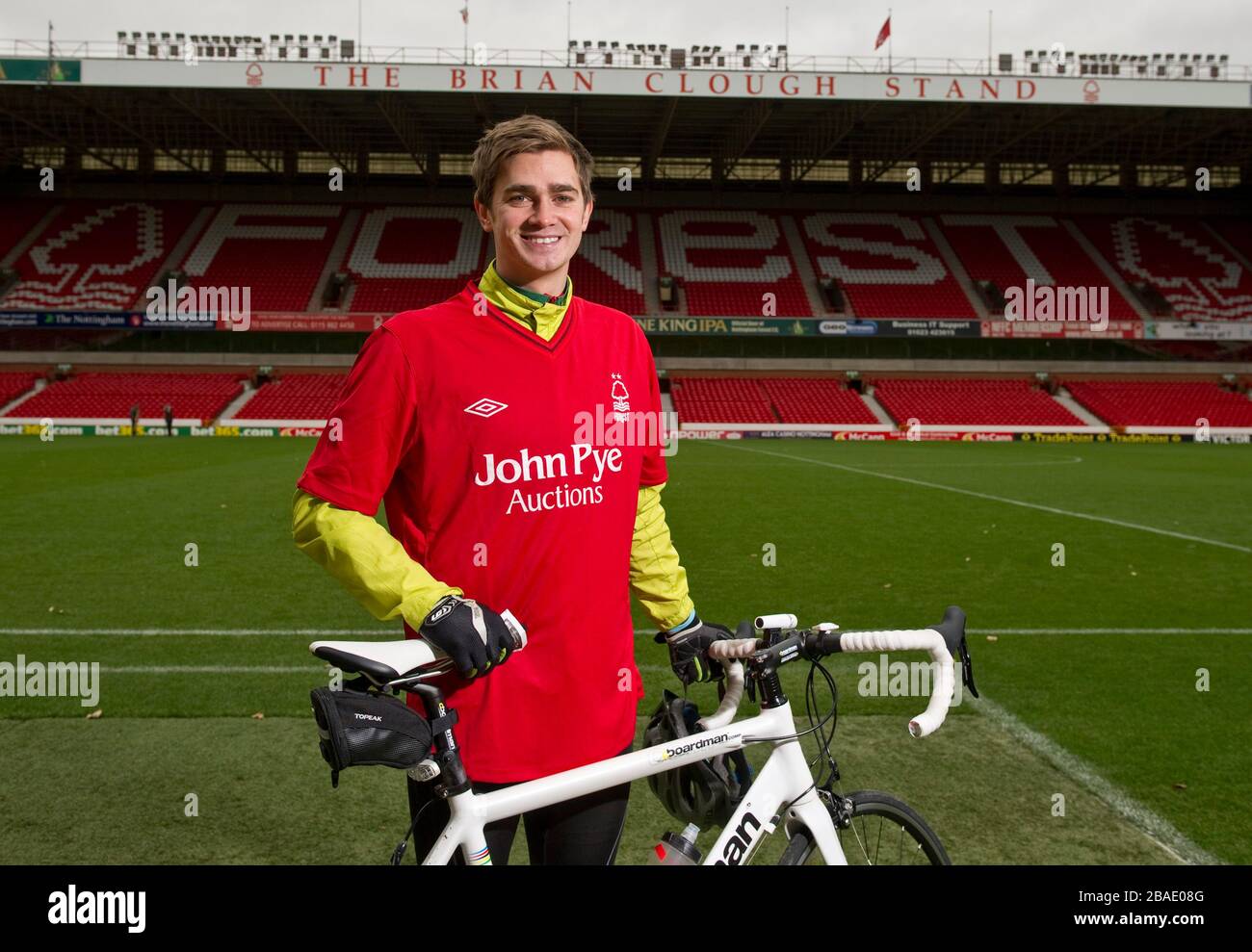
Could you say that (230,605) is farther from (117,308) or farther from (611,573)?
(117,308)

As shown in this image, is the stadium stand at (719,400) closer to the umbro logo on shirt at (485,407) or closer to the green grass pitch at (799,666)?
the green grass pitch at (799,666)

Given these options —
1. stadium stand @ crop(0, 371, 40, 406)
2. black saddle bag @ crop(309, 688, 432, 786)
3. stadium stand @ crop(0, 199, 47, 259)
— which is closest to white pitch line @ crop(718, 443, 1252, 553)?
black saddle bag @ crop(309, 688, 432, 786)

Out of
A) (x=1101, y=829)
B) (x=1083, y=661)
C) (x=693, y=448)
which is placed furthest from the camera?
(x=693, y=448)

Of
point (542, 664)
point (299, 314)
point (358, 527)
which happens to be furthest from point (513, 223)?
point (299, 314)

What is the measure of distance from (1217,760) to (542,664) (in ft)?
12.5

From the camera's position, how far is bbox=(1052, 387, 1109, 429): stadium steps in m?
37.9

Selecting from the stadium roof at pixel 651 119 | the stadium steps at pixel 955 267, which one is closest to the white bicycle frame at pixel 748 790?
the stadium roof at pixel 651 119

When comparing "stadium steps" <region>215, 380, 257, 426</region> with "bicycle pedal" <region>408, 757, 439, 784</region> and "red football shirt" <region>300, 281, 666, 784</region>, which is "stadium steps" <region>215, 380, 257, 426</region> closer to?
"red football shirt" <region>300, 281, 666, 784</region>

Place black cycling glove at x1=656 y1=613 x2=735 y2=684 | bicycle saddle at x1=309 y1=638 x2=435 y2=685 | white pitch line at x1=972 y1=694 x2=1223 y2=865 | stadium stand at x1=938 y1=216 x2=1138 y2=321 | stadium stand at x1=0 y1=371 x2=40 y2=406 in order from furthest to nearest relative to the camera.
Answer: stadium stand at x1=938 y1=216 x2=1138 y2=321
stadium stand at x1=0 y1=371 x2=40 y2=406
white pitch line at x1=972 y1=694 x2=1223 y2=865
black cycling glove at x1=656 y1=613 x2=735 y2=684
bicycle saddle at x1=309 y1=638 x2=435 y2=685

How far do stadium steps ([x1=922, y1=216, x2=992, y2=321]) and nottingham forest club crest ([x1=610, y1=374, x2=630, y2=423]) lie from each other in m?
41.3

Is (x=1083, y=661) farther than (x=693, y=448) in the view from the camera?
No

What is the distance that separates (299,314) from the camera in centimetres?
3947

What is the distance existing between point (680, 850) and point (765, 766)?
279mm

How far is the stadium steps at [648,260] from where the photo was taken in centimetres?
4144
